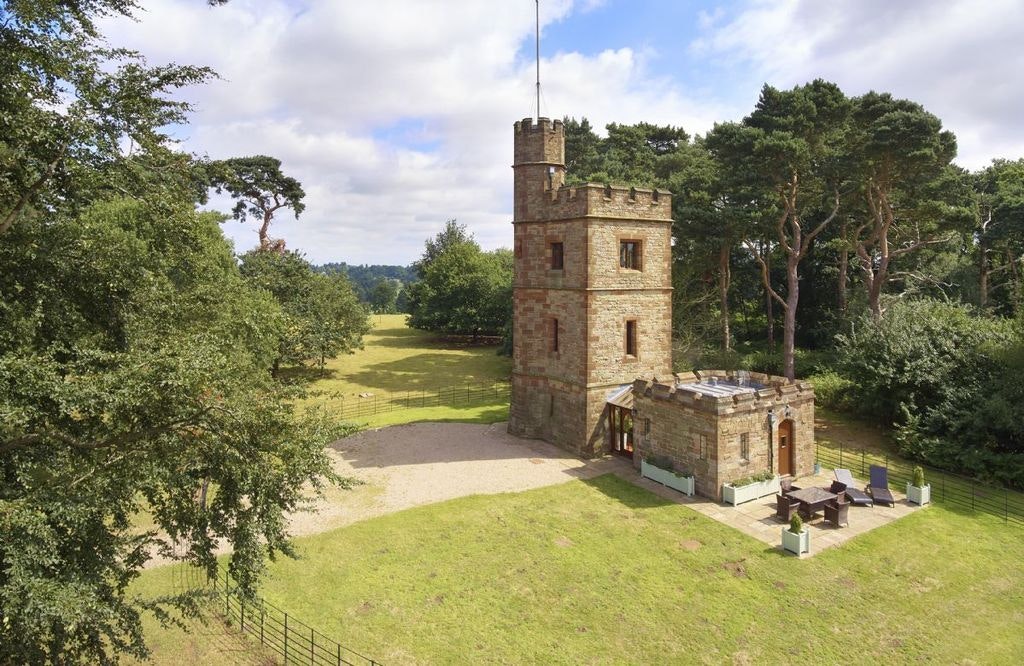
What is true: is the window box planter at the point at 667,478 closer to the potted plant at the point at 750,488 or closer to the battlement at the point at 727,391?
the potted plant at the point at 750,488

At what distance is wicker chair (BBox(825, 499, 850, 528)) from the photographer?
51.2ft

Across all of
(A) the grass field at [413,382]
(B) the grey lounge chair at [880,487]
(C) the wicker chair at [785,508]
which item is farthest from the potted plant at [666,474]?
(A) the grass field at [413,382]

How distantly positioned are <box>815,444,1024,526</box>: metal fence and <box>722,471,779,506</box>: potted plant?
388 centimetres

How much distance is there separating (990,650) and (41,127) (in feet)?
58.3

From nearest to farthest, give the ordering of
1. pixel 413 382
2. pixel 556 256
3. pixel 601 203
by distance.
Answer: pixel 601 203
pixel 556 256
pixel 413 382

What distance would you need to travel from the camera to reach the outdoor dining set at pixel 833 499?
15727 millimetres

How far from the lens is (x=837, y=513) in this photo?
15.6m

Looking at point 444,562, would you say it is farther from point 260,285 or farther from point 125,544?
point 260,285

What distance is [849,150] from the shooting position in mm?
28328

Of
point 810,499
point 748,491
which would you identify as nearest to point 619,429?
point 748,491

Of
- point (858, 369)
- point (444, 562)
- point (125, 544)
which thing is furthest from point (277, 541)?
point (858, 369)

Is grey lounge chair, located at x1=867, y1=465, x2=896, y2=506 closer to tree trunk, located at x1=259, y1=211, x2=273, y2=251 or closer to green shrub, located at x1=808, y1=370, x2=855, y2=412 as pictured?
green shrub, located at x1=808, y1=370, x2=855, y2=412

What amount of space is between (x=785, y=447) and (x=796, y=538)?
5.19 metres

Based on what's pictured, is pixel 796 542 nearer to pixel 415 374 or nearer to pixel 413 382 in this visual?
pixel 413 382
